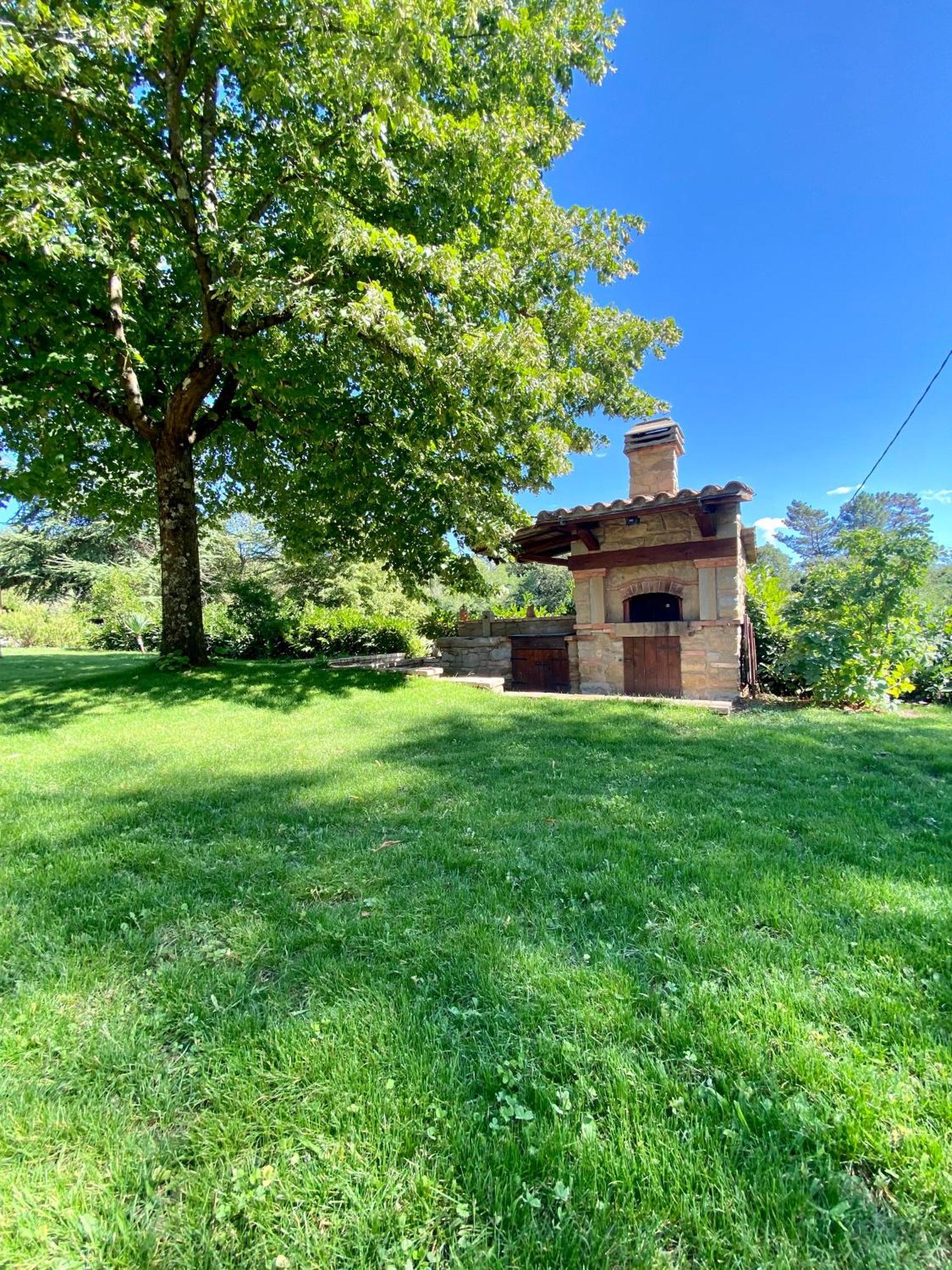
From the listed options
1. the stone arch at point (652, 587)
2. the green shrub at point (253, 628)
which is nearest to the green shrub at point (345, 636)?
the green shrub at point (253, 628)

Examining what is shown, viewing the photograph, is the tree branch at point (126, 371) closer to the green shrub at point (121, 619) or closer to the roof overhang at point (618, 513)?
the roof overhang at point (618, 513)

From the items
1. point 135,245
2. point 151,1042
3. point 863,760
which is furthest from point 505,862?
point 135,245

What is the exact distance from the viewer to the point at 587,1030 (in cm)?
147

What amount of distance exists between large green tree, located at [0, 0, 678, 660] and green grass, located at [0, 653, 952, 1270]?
493 centimetres

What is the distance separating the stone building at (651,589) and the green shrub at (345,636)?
4.04 metres

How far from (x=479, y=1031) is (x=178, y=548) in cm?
764

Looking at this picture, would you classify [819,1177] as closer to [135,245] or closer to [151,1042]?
[151,1042]

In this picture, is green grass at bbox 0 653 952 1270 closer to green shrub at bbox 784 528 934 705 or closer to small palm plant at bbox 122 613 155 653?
green shrub at bbox 784 528 934 705

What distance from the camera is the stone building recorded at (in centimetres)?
750

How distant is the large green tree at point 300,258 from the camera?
191 inches

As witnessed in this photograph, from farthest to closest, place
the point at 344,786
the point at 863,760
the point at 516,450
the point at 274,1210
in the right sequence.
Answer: the point at 516,450, the point at 863,760, the point at 344,786, the point at 274,1210

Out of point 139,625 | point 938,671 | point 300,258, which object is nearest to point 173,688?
point 300,258

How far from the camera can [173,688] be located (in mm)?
6965

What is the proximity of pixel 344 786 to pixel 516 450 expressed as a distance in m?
5.00
